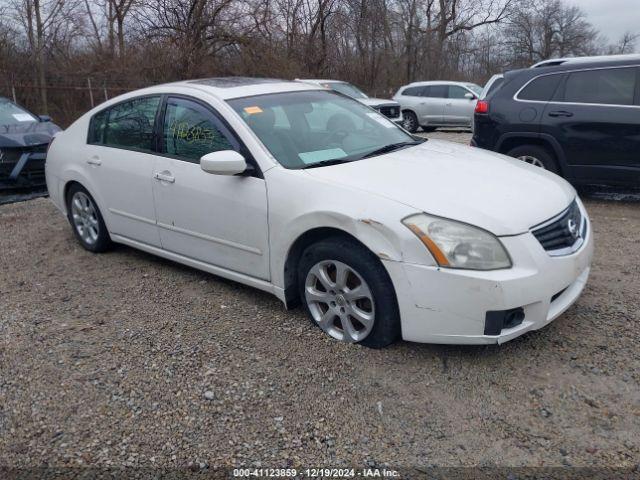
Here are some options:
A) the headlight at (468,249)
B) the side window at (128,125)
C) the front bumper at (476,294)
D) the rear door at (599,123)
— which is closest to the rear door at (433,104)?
the rear door at (599,123)

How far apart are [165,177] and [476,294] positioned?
2412 mm

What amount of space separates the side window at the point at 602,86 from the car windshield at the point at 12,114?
25.4 ft

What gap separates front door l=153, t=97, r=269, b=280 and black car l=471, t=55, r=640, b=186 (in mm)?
4162

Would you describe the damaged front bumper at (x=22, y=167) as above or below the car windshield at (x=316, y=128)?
below

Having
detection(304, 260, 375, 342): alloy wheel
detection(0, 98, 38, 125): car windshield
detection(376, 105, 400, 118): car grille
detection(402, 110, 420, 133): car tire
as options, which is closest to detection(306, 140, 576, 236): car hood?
detection(304, 260, 375, 342): alloy wheel

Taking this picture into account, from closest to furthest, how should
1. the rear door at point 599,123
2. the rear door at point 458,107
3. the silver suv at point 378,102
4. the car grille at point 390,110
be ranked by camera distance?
1. the rear door at point 599,123
2. the silver suv at point 378,102
3. the car grille at point 390,110
4. the rear door at point 458,107

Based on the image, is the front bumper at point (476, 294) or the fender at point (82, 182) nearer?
the front bumper at point (476, 294)

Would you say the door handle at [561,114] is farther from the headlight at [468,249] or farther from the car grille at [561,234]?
the headlight at [468,249]

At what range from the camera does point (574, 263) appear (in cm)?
314

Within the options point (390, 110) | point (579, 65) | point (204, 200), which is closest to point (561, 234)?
point (204, 200)

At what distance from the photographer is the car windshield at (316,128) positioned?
370cm

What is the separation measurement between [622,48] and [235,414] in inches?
2492

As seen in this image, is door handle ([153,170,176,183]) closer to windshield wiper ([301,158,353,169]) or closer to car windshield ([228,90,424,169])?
car windshield ([228,90,424,169])

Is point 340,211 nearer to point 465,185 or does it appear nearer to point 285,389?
point 465,185
